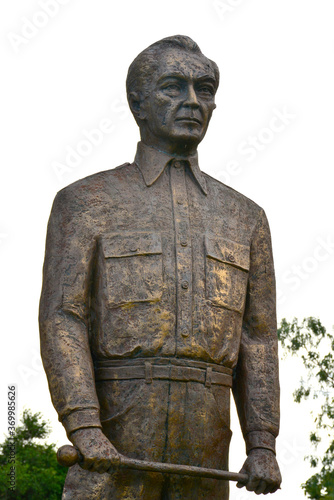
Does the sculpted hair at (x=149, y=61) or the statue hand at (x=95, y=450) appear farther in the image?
the sculpted hair at (x=149, y=61)

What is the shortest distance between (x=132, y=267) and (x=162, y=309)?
0.40 m

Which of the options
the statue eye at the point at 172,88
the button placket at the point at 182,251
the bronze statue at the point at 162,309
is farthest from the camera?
the statue eye at the point at 172,88

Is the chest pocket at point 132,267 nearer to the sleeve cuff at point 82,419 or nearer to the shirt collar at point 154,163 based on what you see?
the shirt collar at point 154,163

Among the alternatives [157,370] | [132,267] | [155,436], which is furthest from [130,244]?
[155,436]

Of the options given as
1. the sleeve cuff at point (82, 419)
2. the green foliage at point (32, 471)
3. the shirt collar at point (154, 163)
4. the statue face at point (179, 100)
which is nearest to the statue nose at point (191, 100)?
the statue face at point (179, 100)

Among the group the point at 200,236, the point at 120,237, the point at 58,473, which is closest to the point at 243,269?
the point at 200,236

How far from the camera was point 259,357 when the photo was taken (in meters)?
9.30

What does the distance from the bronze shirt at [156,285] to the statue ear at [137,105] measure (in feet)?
0.94

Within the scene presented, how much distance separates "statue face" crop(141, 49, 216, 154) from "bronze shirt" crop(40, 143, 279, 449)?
9.1 inches

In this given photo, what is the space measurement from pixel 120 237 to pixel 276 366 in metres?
1.65

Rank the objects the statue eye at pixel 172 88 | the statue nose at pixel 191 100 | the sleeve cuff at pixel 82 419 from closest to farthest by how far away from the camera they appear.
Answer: the sleeve cuff at pixel 82 419 < the statue nose at pixel 191 100 < the statue eye at pixel 172 88

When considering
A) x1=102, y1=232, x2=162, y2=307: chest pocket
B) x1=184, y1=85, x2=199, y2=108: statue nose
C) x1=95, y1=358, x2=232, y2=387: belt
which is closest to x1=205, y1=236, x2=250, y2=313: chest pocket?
x1=102, y1=232, x2=162, y2=307: chest pocket

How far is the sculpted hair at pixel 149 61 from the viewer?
9461mm

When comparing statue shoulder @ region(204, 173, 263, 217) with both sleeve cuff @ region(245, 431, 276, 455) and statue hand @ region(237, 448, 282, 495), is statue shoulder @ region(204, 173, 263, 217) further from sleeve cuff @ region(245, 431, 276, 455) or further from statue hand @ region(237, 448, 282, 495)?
statue hand @ region(237, 448, 282, 495)
